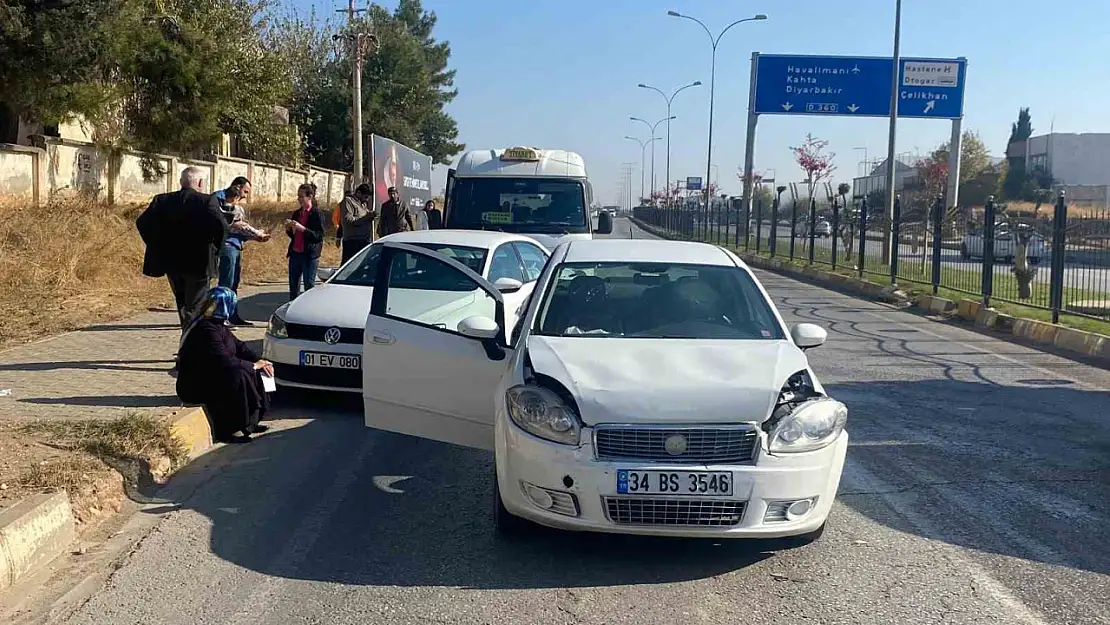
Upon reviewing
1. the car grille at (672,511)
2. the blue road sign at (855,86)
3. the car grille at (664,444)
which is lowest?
the car grille at (672,511)

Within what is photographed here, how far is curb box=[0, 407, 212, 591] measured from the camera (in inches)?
186

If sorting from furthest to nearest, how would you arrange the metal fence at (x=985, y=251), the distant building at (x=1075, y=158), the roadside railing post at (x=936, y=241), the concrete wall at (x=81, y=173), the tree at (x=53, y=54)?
the distant building at (x=1075, y=158) → the roadside railing post at (x=936, y=241) → the concrete wall at (x=81, y=173) → the tree at (x=53, y=54) → the metal fence at (x=985, y=251)

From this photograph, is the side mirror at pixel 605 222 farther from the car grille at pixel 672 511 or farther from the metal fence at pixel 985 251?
the car grille at pixel 672 511

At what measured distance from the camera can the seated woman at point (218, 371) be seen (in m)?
7.33

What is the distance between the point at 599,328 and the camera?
5855 mm

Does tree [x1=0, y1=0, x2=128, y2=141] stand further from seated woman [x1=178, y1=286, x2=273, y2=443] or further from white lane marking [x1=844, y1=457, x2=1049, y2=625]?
white lane marking [x1=844, y1=457, x2=1049, y2=625]

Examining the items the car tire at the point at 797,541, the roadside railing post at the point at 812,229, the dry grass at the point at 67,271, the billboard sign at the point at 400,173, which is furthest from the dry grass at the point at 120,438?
the roadside railing post at the point at 812,229

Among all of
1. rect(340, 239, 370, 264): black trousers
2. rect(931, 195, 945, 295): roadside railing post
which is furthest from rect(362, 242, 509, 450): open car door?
rect(931, 195, 945, 295): roadside railing post

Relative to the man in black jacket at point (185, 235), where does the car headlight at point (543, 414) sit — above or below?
below

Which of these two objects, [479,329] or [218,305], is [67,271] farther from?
[479,329]

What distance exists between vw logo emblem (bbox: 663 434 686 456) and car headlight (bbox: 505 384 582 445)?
0.41 m

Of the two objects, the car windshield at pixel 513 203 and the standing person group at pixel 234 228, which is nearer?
the standing person group at pixel 234 228

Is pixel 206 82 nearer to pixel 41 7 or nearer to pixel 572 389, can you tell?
pixel 41 7

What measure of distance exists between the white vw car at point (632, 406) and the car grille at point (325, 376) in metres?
2.37
